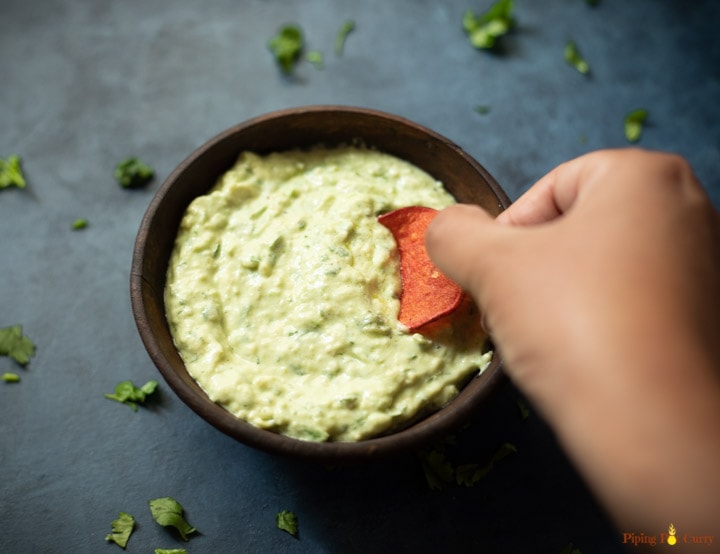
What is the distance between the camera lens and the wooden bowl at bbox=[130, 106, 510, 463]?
5.28ft

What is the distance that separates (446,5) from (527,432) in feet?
5.88

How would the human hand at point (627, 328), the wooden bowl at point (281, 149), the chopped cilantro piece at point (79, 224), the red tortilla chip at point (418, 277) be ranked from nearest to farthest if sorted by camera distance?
the human hand at point (627, 328), the wooden bowl at point (281, 149), the red tortilla chip at point (418, 277), the chopped cilantro piece at point (79, 224)

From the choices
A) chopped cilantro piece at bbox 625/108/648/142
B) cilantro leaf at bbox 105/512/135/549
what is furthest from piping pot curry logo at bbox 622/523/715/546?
chopped cilantro piece at bbox 625/108/648/142

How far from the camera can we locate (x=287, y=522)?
194 centimetres

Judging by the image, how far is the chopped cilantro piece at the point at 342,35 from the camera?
2736 mm

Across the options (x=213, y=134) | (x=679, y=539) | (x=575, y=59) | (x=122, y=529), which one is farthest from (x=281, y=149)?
(x=679, y=539)

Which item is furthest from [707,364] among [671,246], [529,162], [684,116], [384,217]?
[684,116]

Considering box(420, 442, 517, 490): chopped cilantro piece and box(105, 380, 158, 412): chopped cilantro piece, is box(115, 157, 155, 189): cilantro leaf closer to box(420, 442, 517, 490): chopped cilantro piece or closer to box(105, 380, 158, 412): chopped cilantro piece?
box(105, 380, 158, 412): chopped cilantro piece

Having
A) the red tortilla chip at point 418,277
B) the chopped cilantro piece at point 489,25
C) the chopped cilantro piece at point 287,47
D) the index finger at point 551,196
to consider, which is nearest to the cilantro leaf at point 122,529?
the red tortilla chip at point 418,277

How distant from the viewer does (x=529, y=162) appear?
2.53m

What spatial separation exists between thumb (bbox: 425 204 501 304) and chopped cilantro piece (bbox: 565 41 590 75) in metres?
1.53

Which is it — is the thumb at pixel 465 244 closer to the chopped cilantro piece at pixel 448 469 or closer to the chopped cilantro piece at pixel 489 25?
the chopped cilantro piece at pixel 448 469

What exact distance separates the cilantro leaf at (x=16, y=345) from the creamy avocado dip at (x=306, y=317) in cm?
62

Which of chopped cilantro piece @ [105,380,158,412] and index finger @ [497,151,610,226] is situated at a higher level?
index finger @ [497,151,610,226]
